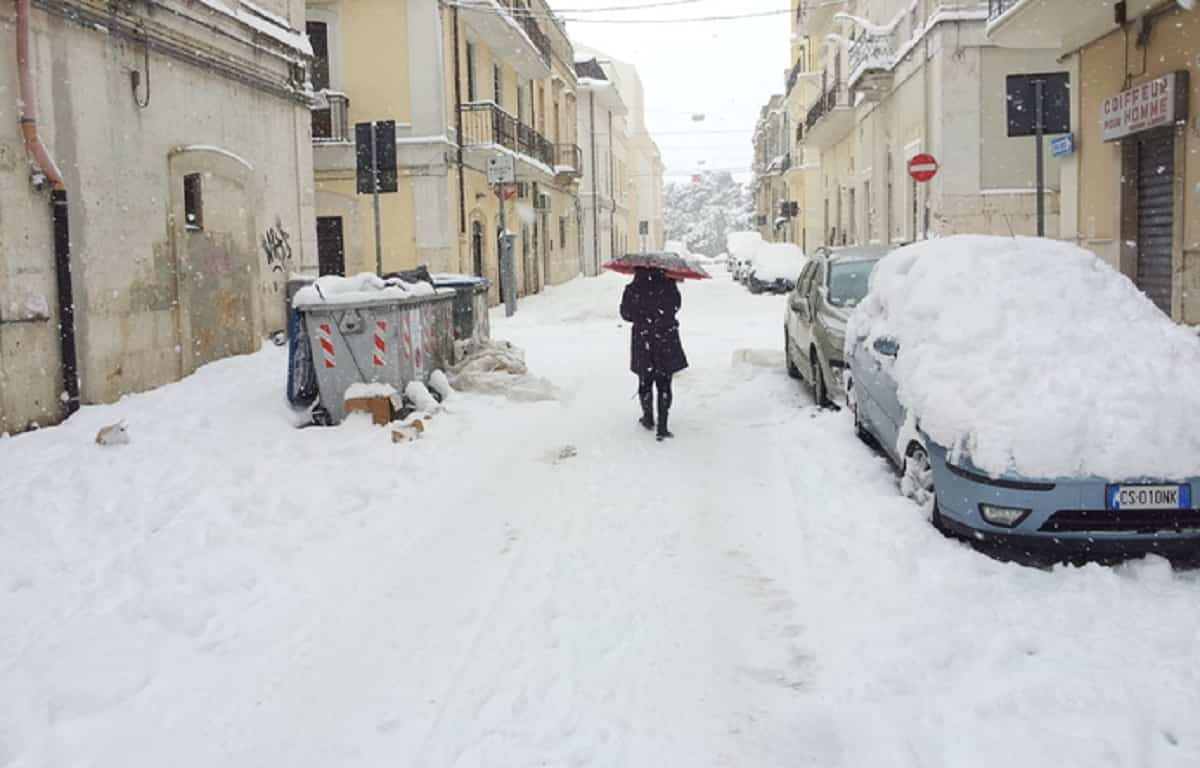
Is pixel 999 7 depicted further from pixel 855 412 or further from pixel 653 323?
pixel 855 412

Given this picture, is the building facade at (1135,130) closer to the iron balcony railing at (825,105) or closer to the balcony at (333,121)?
the balcony at (333,121)

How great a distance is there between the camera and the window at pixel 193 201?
11.3 m

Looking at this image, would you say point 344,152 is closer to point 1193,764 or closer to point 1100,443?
point 1100,443

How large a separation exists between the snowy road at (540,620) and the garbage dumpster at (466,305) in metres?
4.67

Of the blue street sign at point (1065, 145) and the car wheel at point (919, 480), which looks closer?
the car wheel at point (919, 480)

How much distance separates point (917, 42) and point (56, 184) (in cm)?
1953

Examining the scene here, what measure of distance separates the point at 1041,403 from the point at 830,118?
1134 inches

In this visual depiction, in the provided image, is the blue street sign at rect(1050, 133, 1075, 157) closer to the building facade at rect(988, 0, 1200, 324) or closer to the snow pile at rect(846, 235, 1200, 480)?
the building facade at rect(988, 0, 1200, 324)

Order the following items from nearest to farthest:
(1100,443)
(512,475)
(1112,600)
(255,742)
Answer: (255,742)
(1112,600)
(1100,443)
(512,475)

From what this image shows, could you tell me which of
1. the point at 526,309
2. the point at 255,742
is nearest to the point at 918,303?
the point at 255,742

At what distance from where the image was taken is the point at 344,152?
22.4 meters

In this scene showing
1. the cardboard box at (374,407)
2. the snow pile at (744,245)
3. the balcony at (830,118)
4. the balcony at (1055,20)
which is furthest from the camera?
the snow pile at (744,245)

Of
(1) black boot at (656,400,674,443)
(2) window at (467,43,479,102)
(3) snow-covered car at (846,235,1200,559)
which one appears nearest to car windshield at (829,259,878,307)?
(1) black boot at (656,400,674,443)

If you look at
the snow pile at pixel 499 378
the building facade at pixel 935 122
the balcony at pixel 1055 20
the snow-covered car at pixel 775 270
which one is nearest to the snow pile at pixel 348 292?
the snow pile at pixel 499 378
